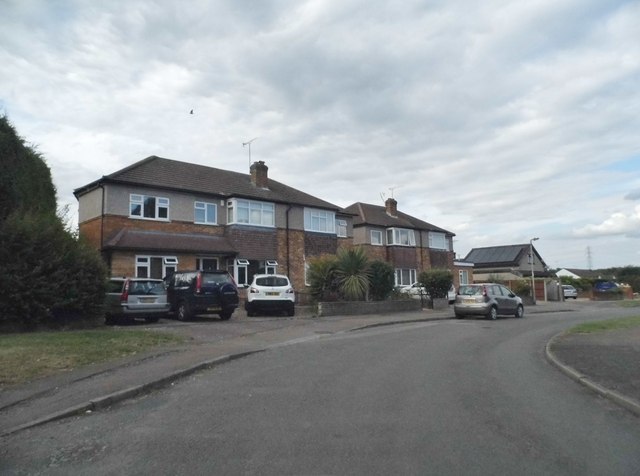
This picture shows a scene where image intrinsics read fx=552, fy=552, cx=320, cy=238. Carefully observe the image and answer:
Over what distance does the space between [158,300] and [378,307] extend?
410 inches

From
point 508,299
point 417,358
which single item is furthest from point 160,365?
point 508,299

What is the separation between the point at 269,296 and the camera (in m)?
20.7

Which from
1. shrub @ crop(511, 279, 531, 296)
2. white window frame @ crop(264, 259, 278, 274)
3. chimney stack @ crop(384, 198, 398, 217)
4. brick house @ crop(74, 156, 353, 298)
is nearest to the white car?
brick house @ crop(74, 156, 353, 298)

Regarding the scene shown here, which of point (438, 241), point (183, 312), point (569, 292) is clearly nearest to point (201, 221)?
point (183, 312)

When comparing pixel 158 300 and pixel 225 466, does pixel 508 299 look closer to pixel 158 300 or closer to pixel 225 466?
pixel 158 300

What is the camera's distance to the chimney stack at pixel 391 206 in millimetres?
44812

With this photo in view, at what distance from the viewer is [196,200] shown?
90.8 ft

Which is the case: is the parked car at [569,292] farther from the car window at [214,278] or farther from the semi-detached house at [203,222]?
the car window at [214,278]

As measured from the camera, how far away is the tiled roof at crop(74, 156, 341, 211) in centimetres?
2562

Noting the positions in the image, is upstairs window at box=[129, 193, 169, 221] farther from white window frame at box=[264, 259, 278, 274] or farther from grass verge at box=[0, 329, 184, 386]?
grass verge at box=[0, 329, 184, 386]

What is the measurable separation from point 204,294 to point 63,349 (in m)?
7.80

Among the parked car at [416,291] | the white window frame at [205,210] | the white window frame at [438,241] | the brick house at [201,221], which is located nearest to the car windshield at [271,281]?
the brick house at [201,221]

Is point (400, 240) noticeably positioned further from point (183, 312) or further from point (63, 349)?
point (63, 349)

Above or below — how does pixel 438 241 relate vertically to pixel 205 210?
below
